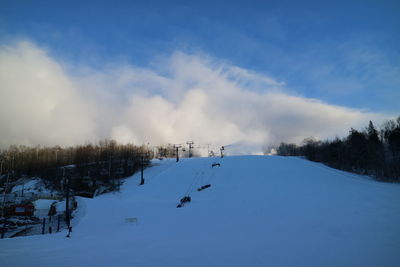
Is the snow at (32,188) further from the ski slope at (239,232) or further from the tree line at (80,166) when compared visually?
the ski slope at (239,232)

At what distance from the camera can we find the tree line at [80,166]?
43.9 metres

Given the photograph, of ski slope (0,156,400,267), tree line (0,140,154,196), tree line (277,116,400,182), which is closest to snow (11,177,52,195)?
tree line (0,140,154,196)

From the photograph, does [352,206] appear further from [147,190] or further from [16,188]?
[16,188]

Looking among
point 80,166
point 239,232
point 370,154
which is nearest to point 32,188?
point 80,166

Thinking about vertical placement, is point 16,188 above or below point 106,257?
below

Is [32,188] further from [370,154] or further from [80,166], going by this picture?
[370,154]

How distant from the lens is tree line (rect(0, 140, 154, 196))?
144ft

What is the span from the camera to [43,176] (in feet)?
178

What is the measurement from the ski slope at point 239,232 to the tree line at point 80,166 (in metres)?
20.2

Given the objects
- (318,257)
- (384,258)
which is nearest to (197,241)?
(318,257)

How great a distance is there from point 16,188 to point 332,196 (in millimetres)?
63233

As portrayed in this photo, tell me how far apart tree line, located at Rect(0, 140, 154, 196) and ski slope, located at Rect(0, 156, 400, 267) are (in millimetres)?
20241

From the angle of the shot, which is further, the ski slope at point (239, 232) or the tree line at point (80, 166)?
the tree line at point (80, 166)

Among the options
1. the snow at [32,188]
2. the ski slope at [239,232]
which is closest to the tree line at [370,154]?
the ski slope at [239,232]
